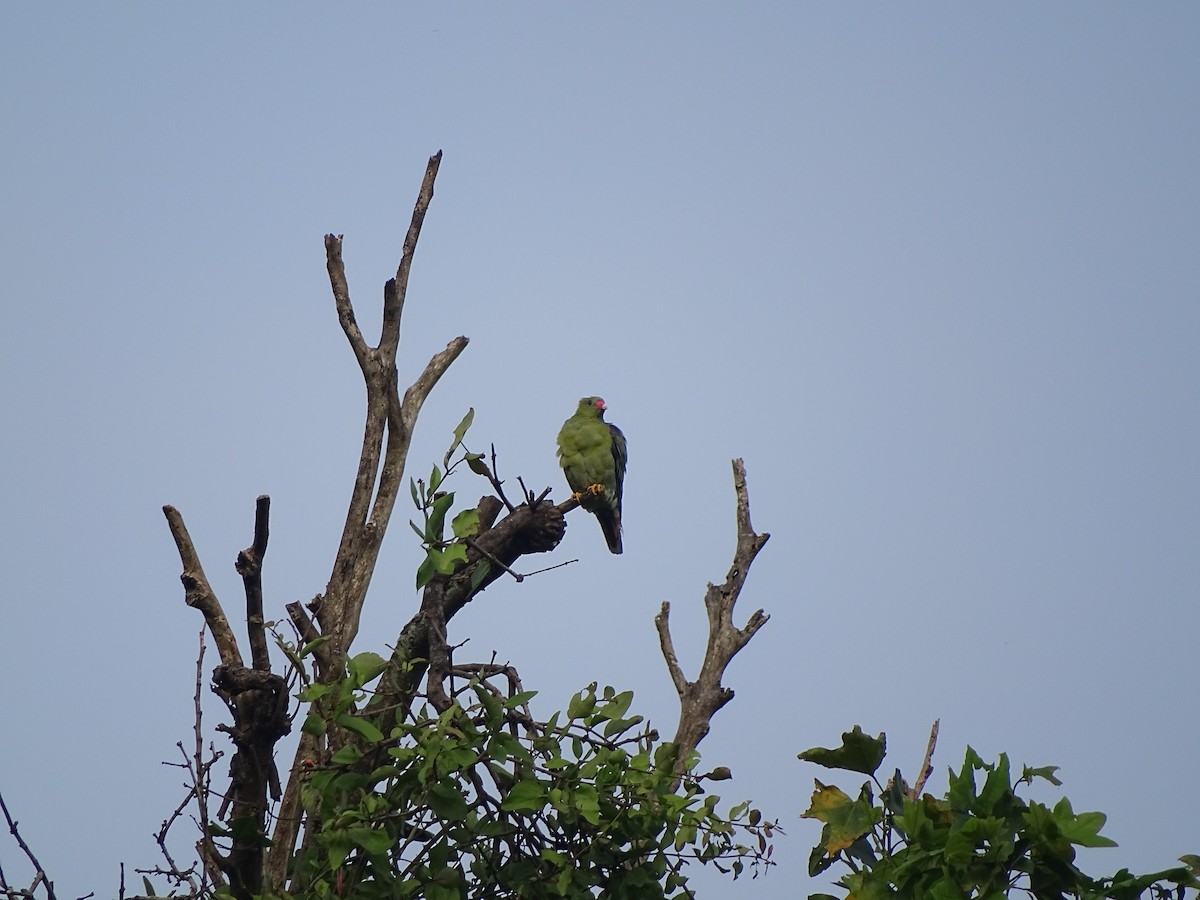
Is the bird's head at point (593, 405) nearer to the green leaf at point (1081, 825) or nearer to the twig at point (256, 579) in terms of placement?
the twig at point (256, 579)

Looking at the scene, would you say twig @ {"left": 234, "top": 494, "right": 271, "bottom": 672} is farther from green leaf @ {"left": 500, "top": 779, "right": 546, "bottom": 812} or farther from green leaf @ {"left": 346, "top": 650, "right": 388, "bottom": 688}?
green leaf @ {"left": 500, "top": 779, "right": 546, "bottom": 812}

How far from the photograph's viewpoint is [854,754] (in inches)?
103

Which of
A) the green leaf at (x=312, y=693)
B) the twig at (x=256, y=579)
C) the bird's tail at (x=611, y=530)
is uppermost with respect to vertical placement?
the bird's tail at (x=611, y=530)

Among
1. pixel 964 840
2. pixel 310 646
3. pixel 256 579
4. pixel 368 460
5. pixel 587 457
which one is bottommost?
pixel 964 840

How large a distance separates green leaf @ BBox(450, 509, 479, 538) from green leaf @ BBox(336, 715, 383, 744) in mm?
642

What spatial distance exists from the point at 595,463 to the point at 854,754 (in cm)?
563

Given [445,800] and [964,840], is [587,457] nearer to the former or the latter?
[445,800]

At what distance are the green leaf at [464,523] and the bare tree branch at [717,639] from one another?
4.75 feet

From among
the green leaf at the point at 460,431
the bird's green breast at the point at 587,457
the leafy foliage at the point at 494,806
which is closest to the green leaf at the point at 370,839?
the leafy foliage at the point at 494,806

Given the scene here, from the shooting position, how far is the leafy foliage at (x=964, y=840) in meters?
2.30

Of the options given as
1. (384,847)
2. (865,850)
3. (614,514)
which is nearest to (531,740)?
(384,847)

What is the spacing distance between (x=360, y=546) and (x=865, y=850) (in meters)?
1.93

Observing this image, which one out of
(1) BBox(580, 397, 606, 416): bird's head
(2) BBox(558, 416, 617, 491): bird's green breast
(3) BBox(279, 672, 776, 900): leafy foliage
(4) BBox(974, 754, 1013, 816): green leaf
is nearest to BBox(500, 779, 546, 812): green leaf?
(3) BBox(279, 672, 776, 900): leafy foliage

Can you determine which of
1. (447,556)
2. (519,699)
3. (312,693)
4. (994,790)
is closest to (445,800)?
(519,699)
